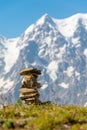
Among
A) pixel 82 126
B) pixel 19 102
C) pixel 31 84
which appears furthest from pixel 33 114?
pixel 31 84

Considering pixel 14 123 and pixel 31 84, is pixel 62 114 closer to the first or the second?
pixel 14 123

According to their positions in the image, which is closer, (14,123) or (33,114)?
(14,123)

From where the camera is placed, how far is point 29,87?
1176 inches

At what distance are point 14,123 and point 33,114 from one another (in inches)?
110

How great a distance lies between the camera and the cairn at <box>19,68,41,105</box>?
28844mm

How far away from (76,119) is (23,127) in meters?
2.56

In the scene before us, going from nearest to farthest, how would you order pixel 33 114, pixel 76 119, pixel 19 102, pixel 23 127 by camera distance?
pixel 23 127, pixel 76 119, pixel 33 114, pixel 19 102

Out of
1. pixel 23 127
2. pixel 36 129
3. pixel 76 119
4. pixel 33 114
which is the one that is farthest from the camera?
pixel 33 114

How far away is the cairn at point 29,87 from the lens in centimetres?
2884

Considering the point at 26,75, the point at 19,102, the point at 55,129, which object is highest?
the point at 26,75

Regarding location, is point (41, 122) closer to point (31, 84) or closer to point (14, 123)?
point (14, 123)

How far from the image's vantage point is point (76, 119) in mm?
16906

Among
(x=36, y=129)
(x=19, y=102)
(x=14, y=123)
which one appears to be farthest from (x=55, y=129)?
(x=19, y=102)

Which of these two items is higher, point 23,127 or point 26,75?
point 26,75
